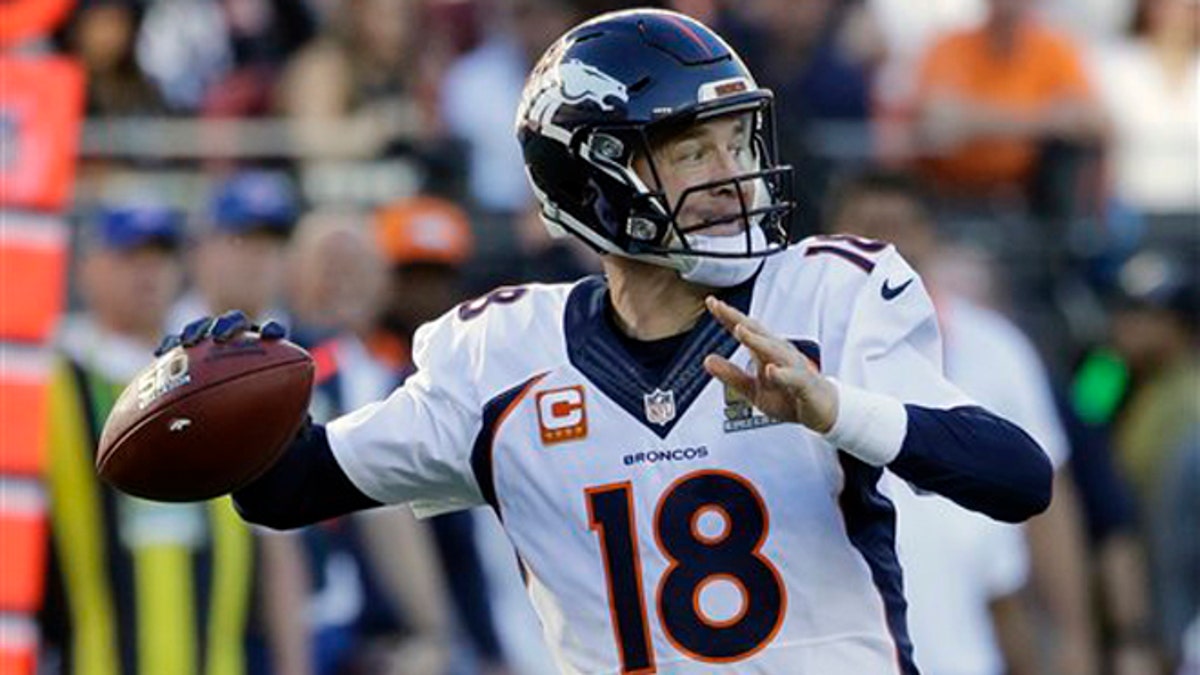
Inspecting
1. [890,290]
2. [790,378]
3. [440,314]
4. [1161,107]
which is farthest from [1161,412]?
[790,378]

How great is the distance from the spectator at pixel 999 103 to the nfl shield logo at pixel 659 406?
220 inches

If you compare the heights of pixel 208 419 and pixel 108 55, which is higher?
pixel 108 55

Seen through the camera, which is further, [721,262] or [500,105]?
[500,105]

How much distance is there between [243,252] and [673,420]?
3.52 m

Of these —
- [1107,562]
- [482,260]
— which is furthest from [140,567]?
[1107,562]

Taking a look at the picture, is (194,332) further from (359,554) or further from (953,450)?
(359,554)

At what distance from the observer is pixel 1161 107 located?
1138 cm

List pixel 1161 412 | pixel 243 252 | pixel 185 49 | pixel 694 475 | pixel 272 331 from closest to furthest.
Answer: pixel 694 475 < pixel 272 331 < pixel 243 252 < pixel 1161 412 < pixel 185 49

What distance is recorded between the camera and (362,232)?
8.38 meters

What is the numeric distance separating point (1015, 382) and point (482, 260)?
2.22 m

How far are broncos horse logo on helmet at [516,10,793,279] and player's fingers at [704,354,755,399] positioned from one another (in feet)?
1.17

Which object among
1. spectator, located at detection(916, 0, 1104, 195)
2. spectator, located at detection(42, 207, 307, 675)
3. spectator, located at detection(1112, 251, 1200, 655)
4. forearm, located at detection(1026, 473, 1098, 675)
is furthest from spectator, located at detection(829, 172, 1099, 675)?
spectator, located at detection(916, 0, 1104, 195)

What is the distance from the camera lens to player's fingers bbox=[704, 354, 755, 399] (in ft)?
14.6

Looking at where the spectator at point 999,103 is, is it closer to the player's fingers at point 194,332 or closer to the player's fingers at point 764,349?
the player's fingers at point 194,332
